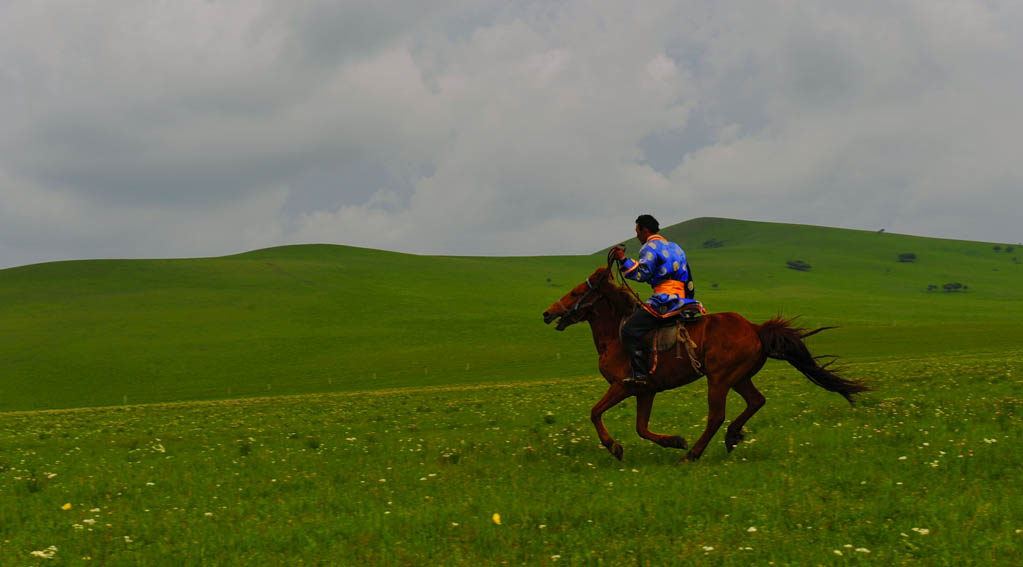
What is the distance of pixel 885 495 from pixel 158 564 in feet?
26.1

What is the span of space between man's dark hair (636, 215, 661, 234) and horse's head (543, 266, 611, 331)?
998 mm

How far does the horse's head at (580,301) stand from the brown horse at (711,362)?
18 mm

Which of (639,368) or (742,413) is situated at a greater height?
(639,368)

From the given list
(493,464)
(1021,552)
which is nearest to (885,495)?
(1021,552)

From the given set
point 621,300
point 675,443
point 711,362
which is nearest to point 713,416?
point 675,443

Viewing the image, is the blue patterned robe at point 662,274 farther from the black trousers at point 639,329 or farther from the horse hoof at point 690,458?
the horse hoof at point 690,458

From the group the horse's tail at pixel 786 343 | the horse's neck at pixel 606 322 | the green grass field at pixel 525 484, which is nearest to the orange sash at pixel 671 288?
the horse's neck at pixel 606 322

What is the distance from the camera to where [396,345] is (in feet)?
264

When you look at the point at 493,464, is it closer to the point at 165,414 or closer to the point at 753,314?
the point at 165,414

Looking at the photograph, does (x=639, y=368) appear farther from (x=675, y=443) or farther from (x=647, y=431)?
(x=675, y=443)

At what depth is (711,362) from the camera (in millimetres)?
11570

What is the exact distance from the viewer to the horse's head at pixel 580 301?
12.7 meters

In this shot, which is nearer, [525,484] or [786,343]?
[525,484]

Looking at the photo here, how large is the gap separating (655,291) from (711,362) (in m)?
1.46
